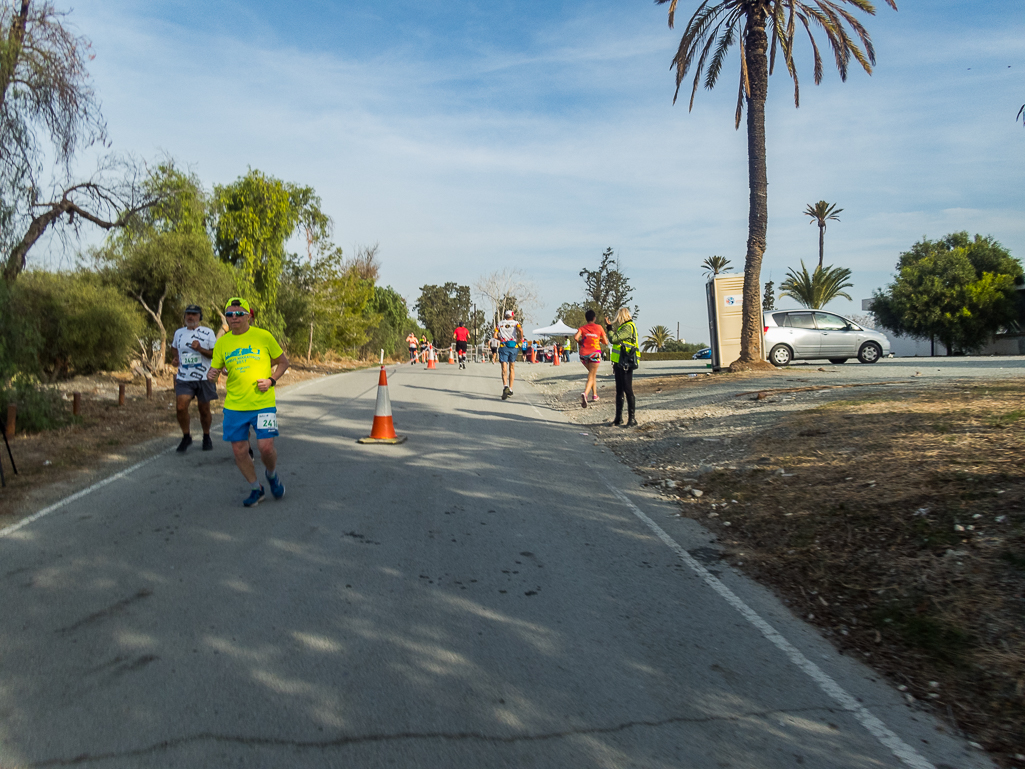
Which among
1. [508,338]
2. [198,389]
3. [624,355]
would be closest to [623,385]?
[624,355]

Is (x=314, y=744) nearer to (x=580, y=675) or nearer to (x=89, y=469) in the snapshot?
(x=580, y=675)

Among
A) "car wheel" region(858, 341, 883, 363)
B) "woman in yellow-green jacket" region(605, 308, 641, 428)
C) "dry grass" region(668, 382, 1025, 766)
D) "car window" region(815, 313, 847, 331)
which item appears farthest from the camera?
"car wheel" region(858, 341, 883, 363)

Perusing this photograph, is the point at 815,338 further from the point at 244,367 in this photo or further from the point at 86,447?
the point at 244,367

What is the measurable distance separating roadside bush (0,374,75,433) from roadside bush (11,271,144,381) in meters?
8.00

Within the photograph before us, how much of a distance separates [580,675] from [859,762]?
50.5 inches

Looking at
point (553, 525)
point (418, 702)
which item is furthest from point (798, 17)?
point (418, 702)

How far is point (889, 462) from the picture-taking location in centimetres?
718

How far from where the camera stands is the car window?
23.4 m

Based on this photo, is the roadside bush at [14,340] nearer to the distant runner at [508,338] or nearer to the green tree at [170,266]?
the distant runner at [508,338]

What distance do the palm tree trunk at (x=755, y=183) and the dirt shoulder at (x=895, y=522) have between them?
8.65 meters

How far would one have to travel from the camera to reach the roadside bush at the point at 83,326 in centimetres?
1925

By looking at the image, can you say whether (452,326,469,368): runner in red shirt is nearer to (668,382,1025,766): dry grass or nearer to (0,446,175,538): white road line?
(0,446,175,538): white road line

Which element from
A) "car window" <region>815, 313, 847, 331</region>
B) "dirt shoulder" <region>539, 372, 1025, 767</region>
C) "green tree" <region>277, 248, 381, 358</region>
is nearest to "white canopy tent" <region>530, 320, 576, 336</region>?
"green tree" <region>277, 248, 381, 358</region>

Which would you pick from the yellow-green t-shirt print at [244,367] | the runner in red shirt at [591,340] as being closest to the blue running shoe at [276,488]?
the yellow-green t-shirt print at [244,367]
